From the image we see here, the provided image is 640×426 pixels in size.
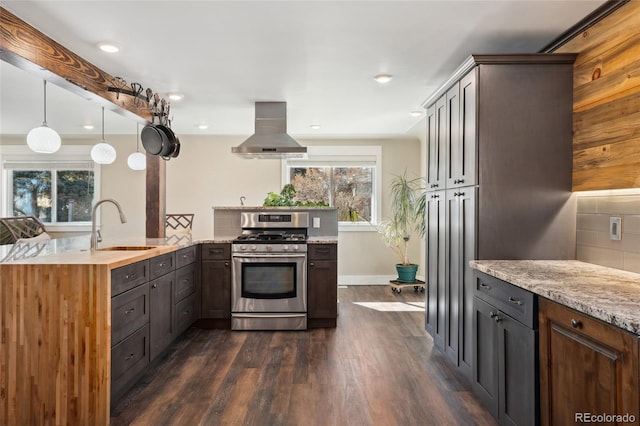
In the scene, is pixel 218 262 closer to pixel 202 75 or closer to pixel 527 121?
pixel 202 75

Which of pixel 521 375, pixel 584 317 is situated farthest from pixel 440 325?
pixel 584 317

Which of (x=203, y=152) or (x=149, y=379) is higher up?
(x=203, y=152)

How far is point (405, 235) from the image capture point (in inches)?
250

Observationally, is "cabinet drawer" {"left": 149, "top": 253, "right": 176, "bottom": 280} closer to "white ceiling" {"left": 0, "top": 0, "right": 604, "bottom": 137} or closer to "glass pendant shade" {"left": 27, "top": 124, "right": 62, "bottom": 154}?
"glass pendant shade" {"left": 27, "top": 124, "right": 62, "bottom": 154}

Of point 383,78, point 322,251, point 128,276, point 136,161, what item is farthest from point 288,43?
point 136,161

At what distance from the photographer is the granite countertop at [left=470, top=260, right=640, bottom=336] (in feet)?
4.45

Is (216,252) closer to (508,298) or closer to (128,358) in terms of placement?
(128,358)

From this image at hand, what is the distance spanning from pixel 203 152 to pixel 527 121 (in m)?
5.27

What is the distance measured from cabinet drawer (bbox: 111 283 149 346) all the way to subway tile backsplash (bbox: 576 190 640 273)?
111 inches

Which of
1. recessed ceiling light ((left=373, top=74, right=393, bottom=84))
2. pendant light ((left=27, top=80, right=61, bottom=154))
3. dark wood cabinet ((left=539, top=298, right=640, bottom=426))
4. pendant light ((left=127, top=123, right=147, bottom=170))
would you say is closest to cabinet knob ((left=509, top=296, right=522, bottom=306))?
dark wood cabinet ((left=539, top=298, right=640, bottom=426))

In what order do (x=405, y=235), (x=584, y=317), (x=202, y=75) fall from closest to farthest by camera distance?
(x=584, y=317) → (x=202, y=75) → (x=405, y=235)

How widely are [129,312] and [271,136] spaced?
259 cm

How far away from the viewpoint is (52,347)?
224cm

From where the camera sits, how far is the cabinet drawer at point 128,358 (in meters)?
2.45
